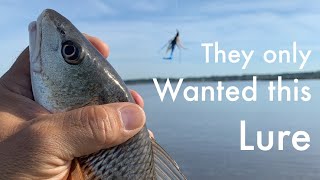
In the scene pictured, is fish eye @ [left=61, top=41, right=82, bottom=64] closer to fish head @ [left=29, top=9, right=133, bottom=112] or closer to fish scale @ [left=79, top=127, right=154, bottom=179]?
fish head @ [left=29, top=9, right=133, bottom=112]

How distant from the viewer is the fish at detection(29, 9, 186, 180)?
10.5 feet

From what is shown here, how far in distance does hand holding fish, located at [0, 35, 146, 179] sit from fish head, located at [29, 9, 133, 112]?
0.36 ft

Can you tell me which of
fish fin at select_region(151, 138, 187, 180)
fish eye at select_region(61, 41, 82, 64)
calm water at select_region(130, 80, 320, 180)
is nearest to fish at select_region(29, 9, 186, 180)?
fish eye at select_region(61, 41, 82, 64)

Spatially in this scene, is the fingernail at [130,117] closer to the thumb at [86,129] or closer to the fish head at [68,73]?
the thumb at [86,129]

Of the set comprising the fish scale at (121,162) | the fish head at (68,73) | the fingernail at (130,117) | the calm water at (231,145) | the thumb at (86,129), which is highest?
the calm water at (231,145)

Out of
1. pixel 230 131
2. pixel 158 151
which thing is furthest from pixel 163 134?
pixel 158 151

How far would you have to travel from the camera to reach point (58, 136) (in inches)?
122

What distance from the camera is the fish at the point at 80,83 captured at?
10.5ft

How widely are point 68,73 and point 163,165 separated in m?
0.91

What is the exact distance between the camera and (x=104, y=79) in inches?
128

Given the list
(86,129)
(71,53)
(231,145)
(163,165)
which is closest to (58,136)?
(86,129)

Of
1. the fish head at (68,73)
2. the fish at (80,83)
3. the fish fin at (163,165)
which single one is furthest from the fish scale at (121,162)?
the fish head at (68,73)

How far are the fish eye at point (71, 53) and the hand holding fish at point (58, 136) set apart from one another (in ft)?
1.08

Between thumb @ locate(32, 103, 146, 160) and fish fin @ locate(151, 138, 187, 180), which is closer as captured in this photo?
thumb @ locate(32, 103, 146, 160)
